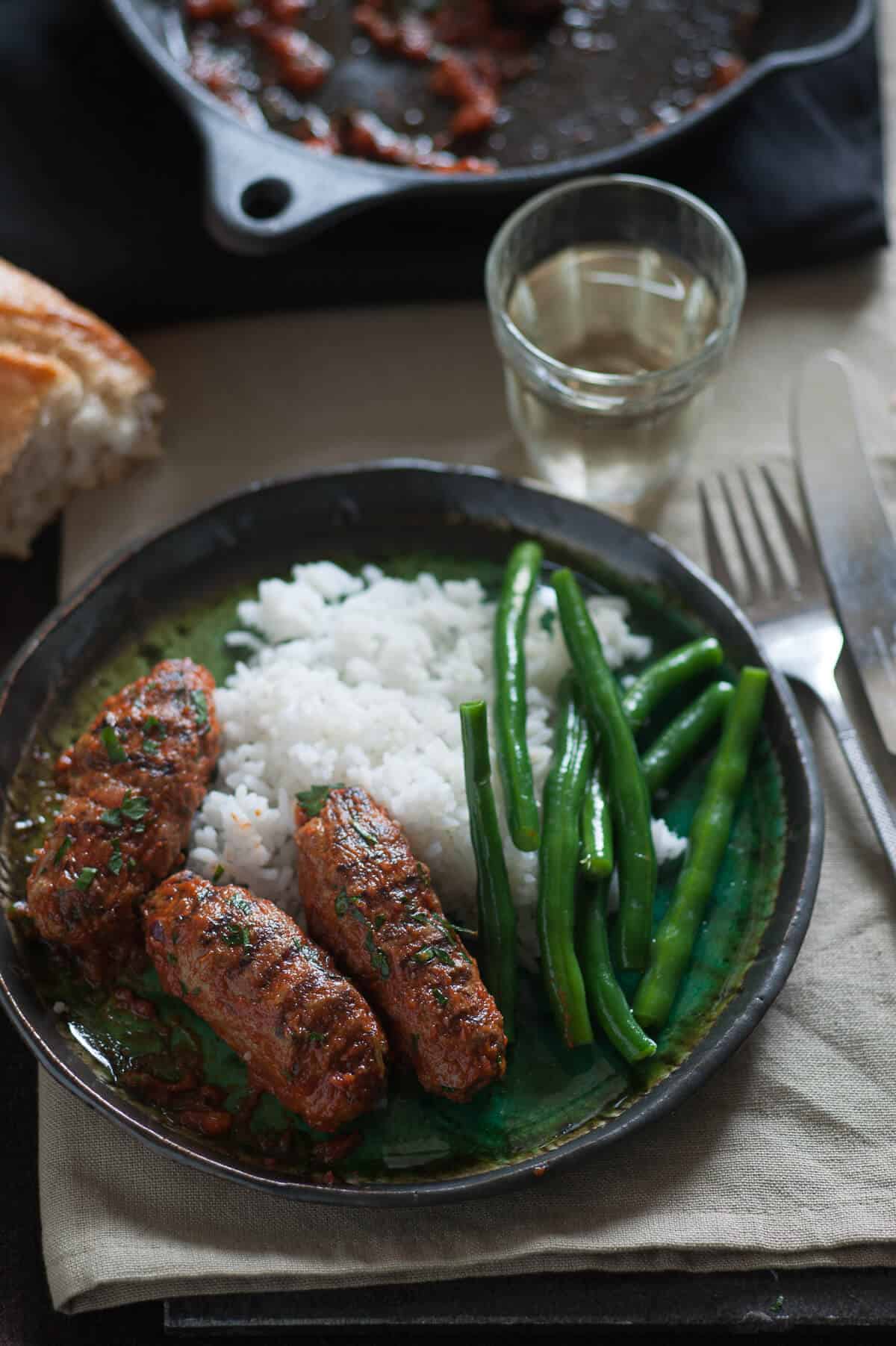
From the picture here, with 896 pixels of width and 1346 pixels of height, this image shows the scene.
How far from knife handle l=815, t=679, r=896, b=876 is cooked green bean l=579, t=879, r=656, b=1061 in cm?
67

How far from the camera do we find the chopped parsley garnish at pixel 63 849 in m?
2.76

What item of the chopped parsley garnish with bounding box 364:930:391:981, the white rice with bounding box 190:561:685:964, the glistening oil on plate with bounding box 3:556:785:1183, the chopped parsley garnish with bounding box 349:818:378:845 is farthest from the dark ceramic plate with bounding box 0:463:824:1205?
the chopped parsley garnish with bounding box 349:818:378:845

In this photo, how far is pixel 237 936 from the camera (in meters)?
2.58

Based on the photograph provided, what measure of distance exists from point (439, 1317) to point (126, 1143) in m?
0.71

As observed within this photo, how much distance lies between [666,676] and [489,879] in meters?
0.68

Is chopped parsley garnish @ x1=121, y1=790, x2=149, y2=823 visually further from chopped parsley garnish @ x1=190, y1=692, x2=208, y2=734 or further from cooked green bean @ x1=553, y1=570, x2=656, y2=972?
cooked green bean @ x1=553, y1=570, x2=656, y2=972

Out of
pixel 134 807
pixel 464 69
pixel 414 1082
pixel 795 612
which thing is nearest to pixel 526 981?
pixel 414 1082

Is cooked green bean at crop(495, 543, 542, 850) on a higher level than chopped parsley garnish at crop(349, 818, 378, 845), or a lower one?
lower

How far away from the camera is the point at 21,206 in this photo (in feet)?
12.9

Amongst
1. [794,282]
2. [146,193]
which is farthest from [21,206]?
[794,282]

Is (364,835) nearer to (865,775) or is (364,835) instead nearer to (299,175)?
(865,775)

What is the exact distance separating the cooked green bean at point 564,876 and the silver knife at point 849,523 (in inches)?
29.1

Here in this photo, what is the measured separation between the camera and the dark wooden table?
8.54ft

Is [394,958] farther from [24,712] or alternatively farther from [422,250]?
[422,250]
